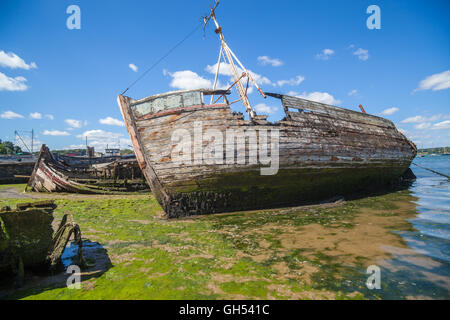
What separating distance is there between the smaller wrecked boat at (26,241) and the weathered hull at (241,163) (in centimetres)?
345

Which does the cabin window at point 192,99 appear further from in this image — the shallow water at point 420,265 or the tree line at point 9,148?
the tree line at point 9,148

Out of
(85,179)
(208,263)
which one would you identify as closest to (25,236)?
(208,263)

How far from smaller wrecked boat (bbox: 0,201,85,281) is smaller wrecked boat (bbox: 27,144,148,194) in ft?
32.1

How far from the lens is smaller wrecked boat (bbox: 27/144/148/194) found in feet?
41.2

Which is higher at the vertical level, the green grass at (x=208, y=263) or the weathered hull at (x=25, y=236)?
the weathered hull at (x=25, y=236)

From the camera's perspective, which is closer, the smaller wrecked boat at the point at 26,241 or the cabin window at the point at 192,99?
the smaller wrecked boat at the point at 26,241

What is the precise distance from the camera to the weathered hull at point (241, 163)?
664cm

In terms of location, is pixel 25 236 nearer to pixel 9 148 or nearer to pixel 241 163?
pixel 241 163

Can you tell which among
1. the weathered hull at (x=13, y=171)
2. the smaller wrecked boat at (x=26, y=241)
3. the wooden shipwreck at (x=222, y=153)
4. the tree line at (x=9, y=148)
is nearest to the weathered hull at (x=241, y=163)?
the wooden shipwreck at (x=222, y=153)

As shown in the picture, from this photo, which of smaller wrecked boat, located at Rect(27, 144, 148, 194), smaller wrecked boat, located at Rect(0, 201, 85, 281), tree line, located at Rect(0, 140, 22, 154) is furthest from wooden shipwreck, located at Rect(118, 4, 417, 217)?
tree line, located at Rect(0, 140, 22, 154)

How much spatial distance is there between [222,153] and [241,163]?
687mm

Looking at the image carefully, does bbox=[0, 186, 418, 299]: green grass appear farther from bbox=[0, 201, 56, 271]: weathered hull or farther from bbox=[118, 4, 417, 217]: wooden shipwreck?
bbox=[118, 4, 417, 217]: wooden shipwreck

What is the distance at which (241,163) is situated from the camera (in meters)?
6.84
